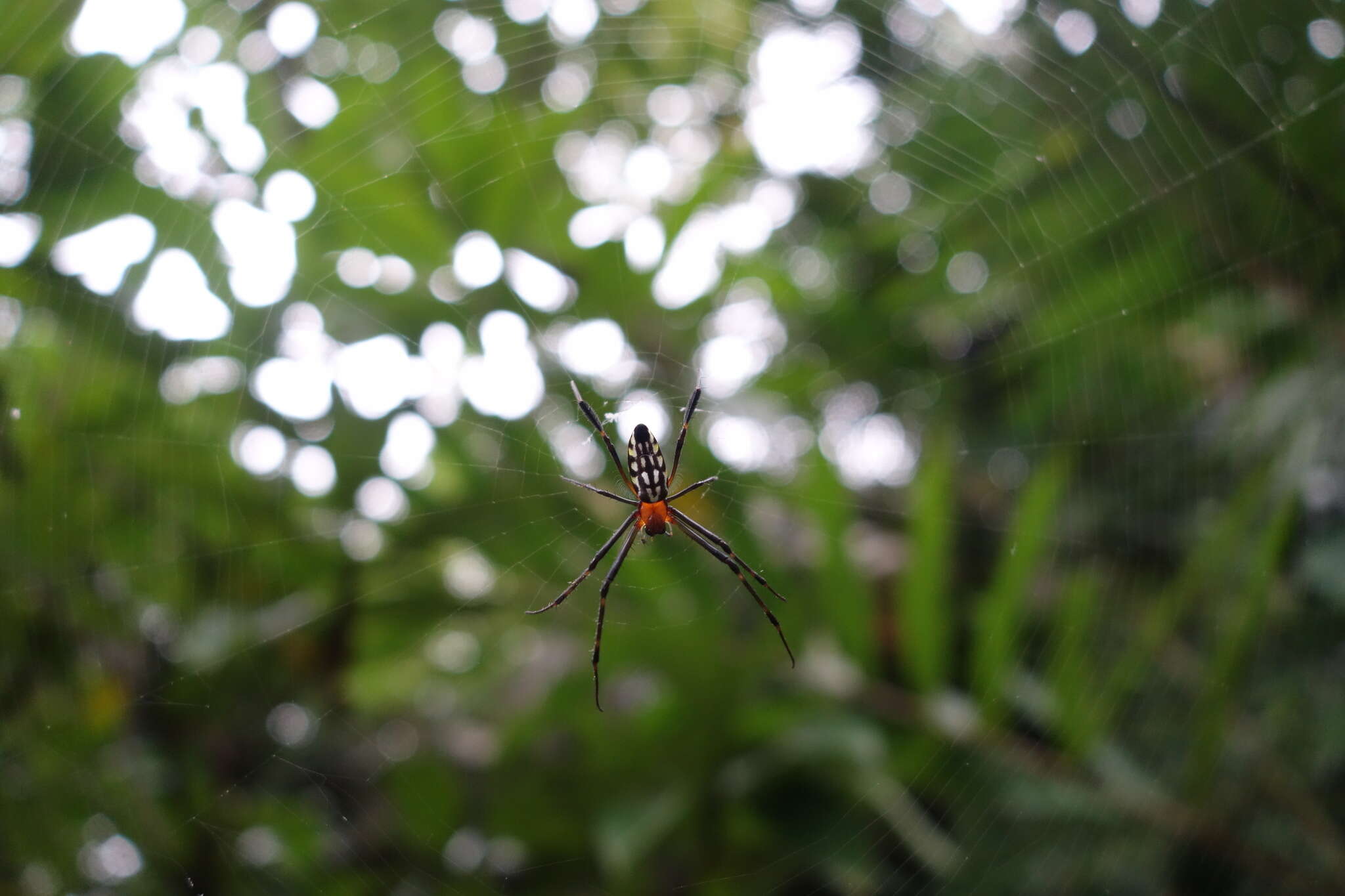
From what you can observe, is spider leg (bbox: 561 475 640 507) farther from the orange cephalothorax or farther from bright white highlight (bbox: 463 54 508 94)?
bright white highlight (bbox: 463 54 508 94)

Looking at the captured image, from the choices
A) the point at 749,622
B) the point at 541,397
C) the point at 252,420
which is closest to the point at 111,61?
the point at 252,420

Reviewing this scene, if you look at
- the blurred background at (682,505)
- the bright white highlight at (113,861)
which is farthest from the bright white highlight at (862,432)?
the bright white highlight at (113,861)

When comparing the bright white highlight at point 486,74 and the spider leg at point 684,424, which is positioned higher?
the bright white highlight at point 486,74

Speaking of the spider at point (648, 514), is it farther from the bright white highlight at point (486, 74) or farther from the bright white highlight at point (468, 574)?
the bright white highlight at point (486, 74)

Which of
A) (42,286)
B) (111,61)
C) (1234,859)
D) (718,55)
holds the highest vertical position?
(718,55)

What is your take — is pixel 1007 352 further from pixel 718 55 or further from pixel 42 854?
pixel 42 854
